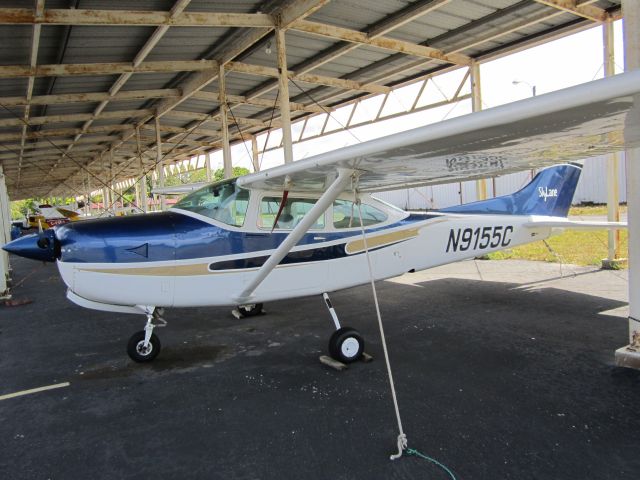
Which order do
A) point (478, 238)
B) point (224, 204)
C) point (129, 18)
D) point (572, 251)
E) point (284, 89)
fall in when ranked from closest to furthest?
point (224, 204), point (129, 18), point (478, 238), point (284, 89), point (572, 251)

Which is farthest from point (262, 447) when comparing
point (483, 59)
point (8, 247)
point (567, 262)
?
point (483, 59)

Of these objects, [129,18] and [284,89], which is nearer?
[129,18]

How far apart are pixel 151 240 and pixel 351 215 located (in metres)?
2.40

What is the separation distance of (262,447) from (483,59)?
10215 millimetres

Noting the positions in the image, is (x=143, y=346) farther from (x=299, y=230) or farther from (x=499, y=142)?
(x=499, y=142)

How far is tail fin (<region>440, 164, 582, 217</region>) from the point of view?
721 cm

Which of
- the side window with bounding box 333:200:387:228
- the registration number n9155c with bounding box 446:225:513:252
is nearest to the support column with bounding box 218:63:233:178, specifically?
the side window with bounding box 333:200:387:228

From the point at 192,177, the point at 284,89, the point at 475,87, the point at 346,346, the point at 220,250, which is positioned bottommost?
the point at 346,346

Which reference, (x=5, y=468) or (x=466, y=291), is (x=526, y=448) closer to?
(x=5, y=468)

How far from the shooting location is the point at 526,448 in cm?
288

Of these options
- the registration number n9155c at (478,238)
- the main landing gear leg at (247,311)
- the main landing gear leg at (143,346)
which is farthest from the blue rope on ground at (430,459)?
the main landing gear leg at (247,311)

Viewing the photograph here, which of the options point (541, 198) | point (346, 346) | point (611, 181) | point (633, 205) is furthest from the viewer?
point (611, 181)

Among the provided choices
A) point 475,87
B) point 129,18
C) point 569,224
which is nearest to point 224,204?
point 129,18

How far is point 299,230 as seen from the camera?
4.21 metres
